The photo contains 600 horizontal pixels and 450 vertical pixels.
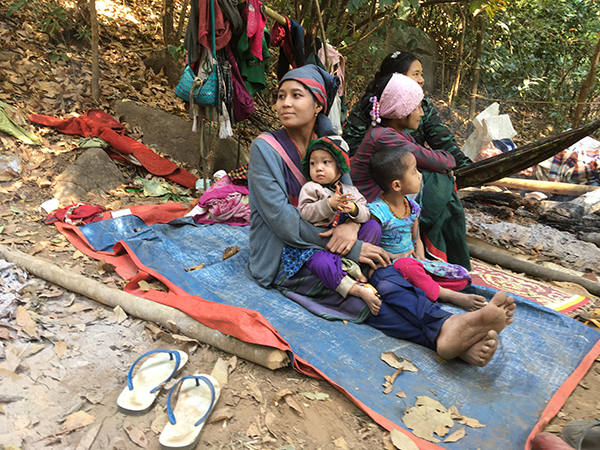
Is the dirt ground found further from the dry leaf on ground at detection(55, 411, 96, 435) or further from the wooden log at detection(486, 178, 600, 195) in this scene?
the wooden log at detection(486, 178, 600, 195)

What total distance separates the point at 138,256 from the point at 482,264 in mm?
3022

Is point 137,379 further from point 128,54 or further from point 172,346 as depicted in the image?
point 128,54

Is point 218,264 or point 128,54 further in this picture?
point 128,54

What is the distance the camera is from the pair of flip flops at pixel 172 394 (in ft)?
5.13

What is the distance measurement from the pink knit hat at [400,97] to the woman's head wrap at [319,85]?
461 millimetres

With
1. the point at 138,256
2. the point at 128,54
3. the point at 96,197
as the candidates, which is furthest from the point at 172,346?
the point at 128,54

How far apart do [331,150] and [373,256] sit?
68cm

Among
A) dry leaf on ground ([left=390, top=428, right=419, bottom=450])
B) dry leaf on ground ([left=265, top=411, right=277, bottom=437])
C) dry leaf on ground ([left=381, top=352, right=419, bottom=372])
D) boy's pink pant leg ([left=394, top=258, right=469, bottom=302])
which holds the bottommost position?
dry leaf on ground ([left=265, top=411, right=277, bottom=437])

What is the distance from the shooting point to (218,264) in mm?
2986

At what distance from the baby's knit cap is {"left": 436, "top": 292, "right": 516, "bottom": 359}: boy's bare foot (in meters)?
1.08

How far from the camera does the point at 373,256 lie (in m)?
2.49

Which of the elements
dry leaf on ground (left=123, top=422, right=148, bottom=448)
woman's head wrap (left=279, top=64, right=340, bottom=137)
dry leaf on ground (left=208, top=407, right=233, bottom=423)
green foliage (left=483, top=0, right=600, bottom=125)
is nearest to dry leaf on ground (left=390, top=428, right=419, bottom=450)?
dry leaf on ground (left=208, top=407, right=233, bottom=423)

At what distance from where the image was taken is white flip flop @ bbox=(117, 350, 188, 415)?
167cm

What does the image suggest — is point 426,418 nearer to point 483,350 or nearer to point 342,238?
point 483,350
